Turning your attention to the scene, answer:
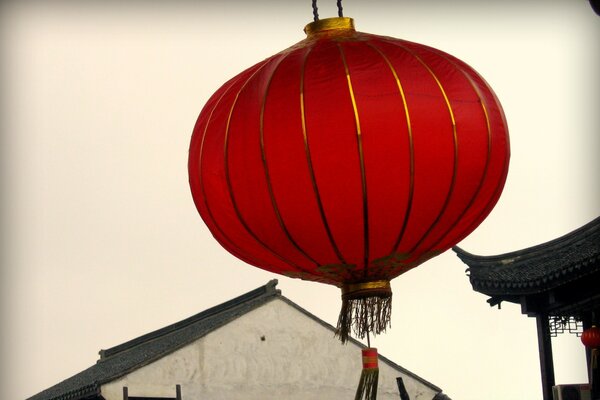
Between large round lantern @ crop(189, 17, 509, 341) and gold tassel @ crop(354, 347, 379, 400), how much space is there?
32cm

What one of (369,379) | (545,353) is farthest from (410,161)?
(545,353)

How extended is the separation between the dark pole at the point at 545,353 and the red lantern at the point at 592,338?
0.66m

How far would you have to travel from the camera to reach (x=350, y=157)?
5816 millimetres

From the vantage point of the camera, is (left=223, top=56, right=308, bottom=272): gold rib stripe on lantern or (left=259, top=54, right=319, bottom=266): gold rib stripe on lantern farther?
(left=223, top=56, right=308, bottom=272): gold rib stripe on lantern

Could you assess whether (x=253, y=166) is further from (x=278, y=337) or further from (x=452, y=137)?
(x=278, y=337)

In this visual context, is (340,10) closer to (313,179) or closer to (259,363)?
(313,179)

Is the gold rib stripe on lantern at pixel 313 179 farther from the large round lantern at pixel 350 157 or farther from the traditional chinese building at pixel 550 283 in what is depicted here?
the traditional chinese building at pixel 550 283

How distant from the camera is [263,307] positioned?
71.5 feet

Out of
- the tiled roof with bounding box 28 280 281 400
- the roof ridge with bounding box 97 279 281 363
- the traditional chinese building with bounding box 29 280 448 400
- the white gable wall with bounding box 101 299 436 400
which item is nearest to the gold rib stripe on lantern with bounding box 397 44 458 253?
the tiled roof with bounding box 28 280 281 400

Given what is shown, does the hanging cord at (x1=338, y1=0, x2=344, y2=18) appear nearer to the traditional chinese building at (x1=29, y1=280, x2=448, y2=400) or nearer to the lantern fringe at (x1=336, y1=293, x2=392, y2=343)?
the lantern fringe at (x1=336, y1=293, x2=392, y2=343)

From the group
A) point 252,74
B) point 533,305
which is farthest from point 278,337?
point 252,74

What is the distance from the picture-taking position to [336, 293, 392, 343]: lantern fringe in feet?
21.0

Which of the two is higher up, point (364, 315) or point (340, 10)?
point (340, 10)

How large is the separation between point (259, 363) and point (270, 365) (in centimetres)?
21
